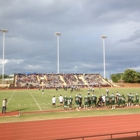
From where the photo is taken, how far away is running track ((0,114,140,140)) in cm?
1346

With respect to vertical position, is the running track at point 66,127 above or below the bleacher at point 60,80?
below

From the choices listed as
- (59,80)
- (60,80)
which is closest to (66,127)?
(59,80)

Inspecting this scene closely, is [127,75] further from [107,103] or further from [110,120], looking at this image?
[110,120]

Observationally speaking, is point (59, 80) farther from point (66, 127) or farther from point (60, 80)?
point (66, 127)

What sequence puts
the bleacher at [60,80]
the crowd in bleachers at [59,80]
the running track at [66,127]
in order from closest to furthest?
the running track at [66,127] → the bleacher at [60,80] → the crowd in bleachers at [59,80]

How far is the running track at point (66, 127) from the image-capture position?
44.2ft

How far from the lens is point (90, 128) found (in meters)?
15.3

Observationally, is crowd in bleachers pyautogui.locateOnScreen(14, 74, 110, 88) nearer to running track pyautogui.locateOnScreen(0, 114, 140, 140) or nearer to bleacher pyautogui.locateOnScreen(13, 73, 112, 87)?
bleacher pyautogui.locateOnScreen(13, 73, 112, 87)

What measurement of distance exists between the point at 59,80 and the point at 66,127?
60.3 m

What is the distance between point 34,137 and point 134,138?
547cm

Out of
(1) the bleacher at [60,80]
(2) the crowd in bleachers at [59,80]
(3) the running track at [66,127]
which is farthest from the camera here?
(2) the crowd in bleachers at [59,80]

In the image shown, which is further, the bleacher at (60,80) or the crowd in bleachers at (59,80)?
the crowd in bleachers at (59,80)

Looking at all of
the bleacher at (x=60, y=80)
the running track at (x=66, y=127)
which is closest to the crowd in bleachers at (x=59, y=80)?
the bleacher at (x=60, y=80)

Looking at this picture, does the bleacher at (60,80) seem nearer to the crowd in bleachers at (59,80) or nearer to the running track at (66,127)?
the crowd in bleachers at (59,80)
